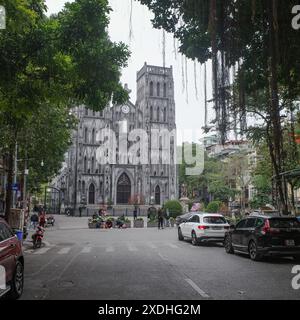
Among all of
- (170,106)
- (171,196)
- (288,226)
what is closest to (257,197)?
(171,196)

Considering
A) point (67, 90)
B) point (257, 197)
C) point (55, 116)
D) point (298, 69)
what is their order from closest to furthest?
point (298, 69) < point (67, 90) < point (55, 116) < point (257, 197)

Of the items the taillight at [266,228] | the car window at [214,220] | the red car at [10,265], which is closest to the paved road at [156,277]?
the red car at [10,265]

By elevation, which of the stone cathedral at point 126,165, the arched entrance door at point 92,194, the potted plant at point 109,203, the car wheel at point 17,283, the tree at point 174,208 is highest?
the stone cathedral at point 126,165

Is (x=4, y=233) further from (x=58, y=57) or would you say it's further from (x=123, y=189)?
(x=123, y=189)

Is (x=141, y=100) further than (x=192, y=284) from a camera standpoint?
Yes

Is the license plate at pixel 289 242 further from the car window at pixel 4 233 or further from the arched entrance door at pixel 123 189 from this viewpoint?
the arched entrance door at pixel 123 189

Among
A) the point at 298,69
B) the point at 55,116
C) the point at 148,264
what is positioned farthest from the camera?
the point at 55,116

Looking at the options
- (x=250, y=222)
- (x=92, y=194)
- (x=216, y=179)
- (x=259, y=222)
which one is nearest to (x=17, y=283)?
(x=259, y=222)

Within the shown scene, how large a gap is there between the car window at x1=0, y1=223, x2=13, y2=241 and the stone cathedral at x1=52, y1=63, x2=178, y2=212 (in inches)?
2176

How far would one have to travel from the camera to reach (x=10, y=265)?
756 centimetres

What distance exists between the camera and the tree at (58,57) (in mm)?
9969

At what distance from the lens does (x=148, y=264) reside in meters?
13.1

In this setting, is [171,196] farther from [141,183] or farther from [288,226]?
[288,226]
